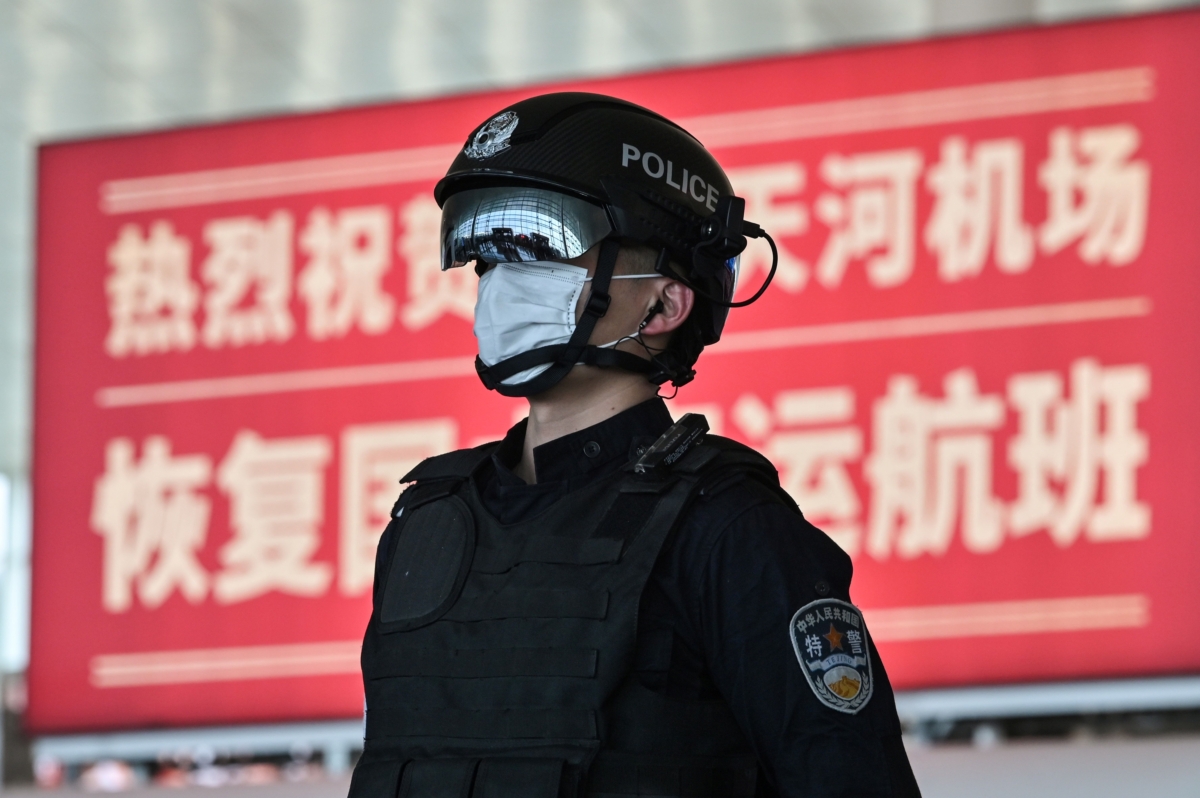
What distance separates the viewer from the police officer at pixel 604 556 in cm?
111

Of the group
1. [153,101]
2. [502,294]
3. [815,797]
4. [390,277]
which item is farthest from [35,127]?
[815,797]

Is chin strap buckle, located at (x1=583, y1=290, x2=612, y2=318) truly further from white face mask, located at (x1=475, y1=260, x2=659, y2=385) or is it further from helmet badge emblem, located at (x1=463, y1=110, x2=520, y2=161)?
helmet badge emblem, located at (x1=463, y1=110, x2=520, y2=161)

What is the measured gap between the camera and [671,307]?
4.19ft

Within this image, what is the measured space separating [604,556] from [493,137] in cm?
37

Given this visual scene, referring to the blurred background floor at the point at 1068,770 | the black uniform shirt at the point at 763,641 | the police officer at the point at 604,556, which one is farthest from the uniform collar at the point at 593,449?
the blurred background floor at the point at 1068,770

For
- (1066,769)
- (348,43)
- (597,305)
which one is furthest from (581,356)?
(348,43)

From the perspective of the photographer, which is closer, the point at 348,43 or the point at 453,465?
the point at 453,465

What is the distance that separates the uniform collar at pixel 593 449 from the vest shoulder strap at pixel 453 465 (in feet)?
0.20

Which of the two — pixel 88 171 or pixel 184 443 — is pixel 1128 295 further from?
pixel 88 171

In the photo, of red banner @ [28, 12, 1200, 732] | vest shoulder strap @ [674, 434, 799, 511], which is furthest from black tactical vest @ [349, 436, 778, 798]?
red banner @ [28, 12, 1200, 732]

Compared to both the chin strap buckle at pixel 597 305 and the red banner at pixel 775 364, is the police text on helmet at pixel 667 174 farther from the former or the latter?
the red banner at pixel 775 364

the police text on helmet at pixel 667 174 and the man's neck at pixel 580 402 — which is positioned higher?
the police text on helmet at pixel 667 174

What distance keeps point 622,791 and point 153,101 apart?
3.56m

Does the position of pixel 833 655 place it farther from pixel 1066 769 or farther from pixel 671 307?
pixel 1066 769
